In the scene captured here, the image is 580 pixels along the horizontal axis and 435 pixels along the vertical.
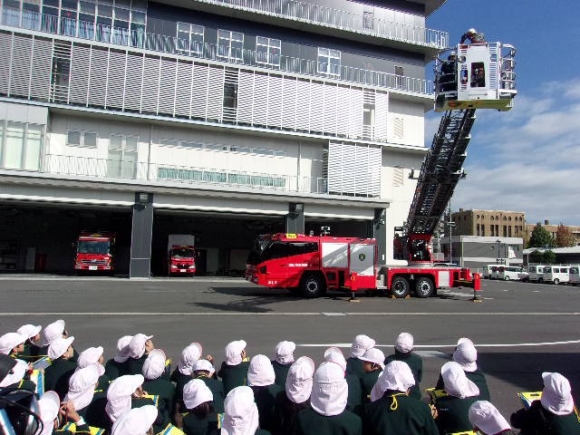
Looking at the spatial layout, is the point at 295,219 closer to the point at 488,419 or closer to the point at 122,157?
the point at 122,157

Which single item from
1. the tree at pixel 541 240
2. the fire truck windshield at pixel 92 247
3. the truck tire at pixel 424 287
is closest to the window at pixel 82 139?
the fire truck windshield at pixel 92 247

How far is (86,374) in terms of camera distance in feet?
12.2

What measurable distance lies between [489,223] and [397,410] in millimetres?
126271

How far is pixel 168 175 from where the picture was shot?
30172 millimetres

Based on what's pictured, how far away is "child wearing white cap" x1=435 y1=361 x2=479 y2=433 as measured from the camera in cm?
386

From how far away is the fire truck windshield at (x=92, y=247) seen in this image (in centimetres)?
3050

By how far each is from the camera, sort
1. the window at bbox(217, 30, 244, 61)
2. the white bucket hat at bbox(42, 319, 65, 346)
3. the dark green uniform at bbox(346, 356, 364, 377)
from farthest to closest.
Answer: the window at bbox(217, 30, 244, 61)
the white bucket hat at bbox(42, 319, 65, 346)
the dark green uniform at bbox(346, 356, 364, 377)

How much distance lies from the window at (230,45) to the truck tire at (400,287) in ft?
65.6

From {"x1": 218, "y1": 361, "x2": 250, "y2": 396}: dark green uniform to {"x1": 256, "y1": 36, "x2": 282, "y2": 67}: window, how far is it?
103 ft

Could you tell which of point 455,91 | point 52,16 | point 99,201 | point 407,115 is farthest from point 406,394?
point 407,115

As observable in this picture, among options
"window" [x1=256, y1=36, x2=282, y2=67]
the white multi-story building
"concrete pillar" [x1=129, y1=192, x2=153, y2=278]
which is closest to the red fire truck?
the white multi-story building

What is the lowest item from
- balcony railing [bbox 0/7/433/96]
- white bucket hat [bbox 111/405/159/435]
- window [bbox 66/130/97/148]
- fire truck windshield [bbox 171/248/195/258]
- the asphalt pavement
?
the asphalt pavement

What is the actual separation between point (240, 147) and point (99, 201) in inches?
392

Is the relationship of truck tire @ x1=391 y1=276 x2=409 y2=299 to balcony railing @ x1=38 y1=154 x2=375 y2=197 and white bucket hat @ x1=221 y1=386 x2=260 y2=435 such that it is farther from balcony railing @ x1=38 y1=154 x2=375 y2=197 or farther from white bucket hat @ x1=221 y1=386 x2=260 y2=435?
white bucket hat @ x1=221 y1=386 x2=260 y2=435
